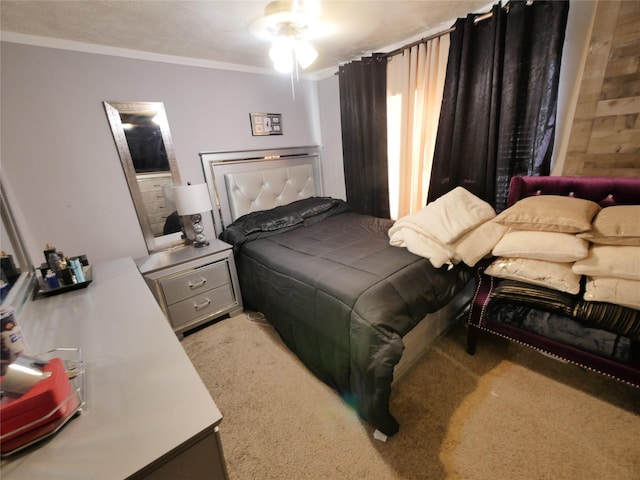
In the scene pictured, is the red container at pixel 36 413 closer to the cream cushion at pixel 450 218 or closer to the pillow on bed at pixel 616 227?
the cream cushion at pixel 450 218

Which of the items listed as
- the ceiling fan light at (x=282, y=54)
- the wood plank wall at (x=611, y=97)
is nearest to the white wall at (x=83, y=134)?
the ceiling fan light at (x=282, y=54)

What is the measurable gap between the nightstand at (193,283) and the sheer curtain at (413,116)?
189 cm

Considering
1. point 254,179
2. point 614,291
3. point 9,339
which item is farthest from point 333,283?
point 254,179

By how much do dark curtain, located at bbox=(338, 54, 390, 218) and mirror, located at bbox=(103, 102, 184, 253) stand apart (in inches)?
71.8

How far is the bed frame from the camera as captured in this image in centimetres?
266

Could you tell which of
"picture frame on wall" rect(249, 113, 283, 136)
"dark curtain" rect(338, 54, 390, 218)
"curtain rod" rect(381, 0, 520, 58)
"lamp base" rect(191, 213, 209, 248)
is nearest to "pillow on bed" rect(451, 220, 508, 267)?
"dark curtain" rect(338, 54, 390, 218)

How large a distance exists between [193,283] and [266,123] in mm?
1864

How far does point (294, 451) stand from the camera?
1.36 metres

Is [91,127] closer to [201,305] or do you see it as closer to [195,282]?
[195,282]

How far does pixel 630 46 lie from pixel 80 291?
3466 mm

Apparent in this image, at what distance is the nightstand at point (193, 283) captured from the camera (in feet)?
6.89

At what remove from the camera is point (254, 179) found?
289 centimetres

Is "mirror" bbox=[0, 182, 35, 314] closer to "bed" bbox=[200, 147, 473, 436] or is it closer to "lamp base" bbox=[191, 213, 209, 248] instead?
"lamp base" bbox=[191, 213, 209, 248]

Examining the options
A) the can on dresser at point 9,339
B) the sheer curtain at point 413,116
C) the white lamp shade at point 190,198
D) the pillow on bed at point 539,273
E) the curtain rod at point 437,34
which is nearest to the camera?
the can on dresser at point 9,339
